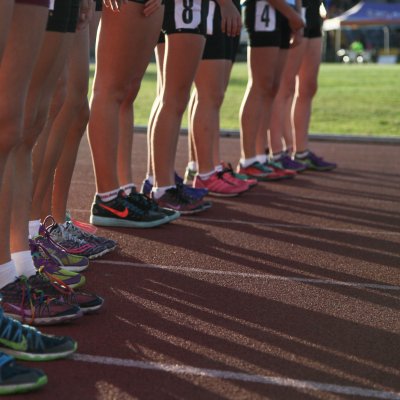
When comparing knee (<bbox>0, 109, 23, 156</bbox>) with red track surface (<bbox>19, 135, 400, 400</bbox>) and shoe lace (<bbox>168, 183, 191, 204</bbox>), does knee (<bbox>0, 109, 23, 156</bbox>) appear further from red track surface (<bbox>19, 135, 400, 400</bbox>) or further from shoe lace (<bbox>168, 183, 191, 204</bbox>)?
shoe lace (<bbox>168, 183, 191, 204</bbox>)

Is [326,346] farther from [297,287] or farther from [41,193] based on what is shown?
[41,193]

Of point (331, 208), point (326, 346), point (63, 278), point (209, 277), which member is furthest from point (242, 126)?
point (326, 346)

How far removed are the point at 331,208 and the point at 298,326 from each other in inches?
127

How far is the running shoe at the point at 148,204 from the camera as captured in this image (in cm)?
564

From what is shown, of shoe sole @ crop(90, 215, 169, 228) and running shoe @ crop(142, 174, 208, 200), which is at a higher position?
running shoe @ crop(142, 174, 208, 200)

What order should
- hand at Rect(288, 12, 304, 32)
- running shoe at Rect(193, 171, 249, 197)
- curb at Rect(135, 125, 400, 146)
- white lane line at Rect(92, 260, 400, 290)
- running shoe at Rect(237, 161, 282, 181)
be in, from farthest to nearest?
curb at Rect(135, 125, 400, 146), running shoe at Rect(237, 161, 282, 181), hand at Rect(288, 12, 304, 32), running shoe at Rect(193, 171, 249, 197), white lane line at Rect(92, 260, 400, 290)

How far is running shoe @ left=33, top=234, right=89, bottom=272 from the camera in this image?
4283mm

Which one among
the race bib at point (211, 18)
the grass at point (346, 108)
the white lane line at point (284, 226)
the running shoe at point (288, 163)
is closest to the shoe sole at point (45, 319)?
the white lane line at point (284, 226)

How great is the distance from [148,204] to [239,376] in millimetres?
2742

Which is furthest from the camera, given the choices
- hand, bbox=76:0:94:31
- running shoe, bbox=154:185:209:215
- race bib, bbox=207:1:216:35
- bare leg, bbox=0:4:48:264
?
race bib, bbox=207:1:216:35

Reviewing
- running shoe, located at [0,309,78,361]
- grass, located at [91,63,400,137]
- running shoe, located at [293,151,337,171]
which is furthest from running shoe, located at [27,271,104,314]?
grass, located at [91,63,400,137]

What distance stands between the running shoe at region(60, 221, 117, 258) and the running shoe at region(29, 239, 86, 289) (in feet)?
1.79

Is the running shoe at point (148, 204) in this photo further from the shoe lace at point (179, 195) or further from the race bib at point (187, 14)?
the race bib at point (187, 14)

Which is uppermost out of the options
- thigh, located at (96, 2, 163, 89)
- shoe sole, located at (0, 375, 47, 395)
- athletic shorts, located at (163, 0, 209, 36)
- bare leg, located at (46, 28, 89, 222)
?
athletic shorts, located at (163, 0, 209, 36)
